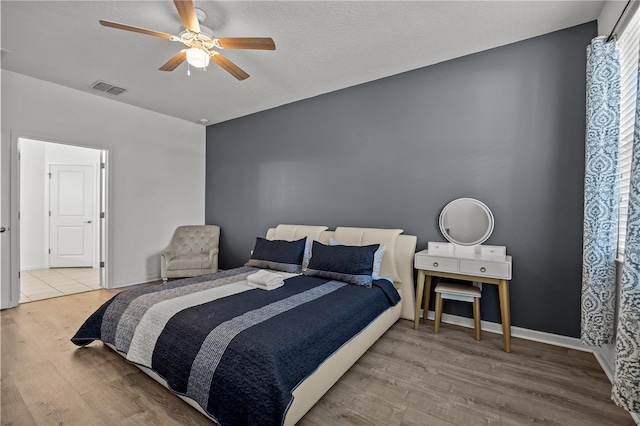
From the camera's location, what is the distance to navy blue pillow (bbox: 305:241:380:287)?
2834mm

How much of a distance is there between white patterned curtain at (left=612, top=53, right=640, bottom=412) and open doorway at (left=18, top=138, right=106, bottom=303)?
A: 6.80 meters

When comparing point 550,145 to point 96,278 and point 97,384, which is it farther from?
point 96,278

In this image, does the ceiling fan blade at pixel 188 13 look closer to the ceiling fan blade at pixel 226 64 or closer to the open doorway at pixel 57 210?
the ceiling fan blade at pixel 226 64

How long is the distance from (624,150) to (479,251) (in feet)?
4.31

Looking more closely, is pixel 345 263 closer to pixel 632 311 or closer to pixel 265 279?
pixel 265 279

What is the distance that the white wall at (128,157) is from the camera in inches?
139

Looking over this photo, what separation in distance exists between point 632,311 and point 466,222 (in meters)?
1.65

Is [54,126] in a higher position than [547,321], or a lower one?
higher

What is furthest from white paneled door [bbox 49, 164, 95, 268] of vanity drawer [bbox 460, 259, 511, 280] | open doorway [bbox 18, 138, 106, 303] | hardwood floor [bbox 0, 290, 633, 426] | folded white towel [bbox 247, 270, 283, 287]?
vanity drawer [bbox 460, 259, 511, 280]

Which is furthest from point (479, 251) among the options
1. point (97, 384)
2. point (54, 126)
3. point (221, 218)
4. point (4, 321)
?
point (54, 126)

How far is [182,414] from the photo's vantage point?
172cm

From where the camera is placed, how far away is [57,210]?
5859 millimetres

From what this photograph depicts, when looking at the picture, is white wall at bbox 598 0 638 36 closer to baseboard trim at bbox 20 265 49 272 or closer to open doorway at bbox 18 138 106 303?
open doorway at bbox 18 138 106 303

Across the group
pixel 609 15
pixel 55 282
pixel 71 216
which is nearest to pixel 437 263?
pixel 609 15
